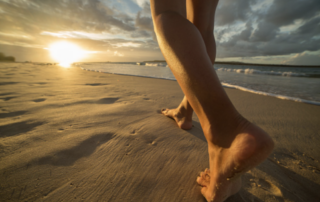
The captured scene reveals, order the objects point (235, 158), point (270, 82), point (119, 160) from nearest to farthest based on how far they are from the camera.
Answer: point (235, 158), point (119, 160), point (270, 82)

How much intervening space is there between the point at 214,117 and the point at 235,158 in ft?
0.52

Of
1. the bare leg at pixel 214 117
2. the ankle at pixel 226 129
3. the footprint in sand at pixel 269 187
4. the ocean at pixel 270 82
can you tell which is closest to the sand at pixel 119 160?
the footprint in sand at pixel 269 187

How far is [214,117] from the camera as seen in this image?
1.80 feet

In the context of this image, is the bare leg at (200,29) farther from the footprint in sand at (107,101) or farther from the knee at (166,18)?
the footprint in sand at (107,101)

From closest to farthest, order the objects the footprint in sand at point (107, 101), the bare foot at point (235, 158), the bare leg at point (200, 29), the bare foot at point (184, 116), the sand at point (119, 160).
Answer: the bare foot at point (235, 158)
the sand at point (119, 160)
the bare leg at point (200, 29)
the bare foot at point (184, 116)
the footprint in sand at point (107, 101)

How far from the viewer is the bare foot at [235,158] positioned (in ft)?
1.54

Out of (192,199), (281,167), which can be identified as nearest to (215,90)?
(192,199)

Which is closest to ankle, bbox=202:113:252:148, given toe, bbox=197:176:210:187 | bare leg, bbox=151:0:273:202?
bare leg, bbox=151:0:273:202

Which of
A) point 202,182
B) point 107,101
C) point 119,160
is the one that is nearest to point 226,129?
point 202,182

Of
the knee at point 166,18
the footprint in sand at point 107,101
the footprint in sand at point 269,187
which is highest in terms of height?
the knee at point 166,18

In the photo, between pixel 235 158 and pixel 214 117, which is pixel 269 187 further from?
pixel 214 117

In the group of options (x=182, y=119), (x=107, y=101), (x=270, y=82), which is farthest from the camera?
(x=270, y=82)

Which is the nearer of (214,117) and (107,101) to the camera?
(214,117)

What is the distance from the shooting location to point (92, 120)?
1.17 meters
